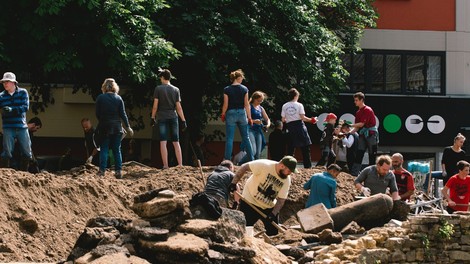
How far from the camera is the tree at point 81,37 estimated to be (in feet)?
93.7

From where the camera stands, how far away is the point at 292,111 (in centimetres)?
2586

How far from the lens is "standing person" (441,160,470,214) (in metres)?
25.4

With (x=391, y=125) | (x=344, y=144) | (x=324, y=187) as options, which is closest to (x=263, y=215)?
(x=324, y=187)

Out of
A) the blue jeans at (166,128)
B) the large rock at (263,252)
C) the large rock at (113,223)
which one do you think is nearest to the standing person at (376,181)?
the blue jeans at (166,128)

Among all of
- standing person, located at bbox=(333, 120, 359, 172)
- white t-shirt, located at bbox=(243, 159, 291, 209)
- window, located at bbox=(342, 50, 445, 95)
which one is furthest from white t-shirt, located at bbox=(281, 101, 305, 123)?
window, located at bbox=(342, 50, 445, 95)

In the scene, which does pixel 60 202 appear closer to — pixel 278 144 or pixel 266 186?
pixel 266 186

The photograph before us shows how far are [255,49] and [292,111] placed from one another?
898 cm

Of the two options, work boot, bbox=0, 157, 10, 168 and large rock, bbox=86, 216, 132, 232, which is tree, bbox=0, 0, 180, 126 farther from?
large rock, bbox=86, 216, 132, 232

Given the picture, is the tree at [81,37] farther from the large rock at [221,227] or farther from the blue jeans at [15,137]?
the large rock at [221,227]

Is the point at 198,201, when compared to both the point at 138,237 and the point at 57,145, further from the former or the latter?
the point at 57,145

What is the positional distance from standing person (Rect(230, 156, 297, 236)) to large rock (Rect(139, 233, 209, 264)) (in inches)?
137

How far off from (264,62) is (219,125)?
7.07 meters

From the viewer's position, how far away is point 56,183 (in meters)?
20.6

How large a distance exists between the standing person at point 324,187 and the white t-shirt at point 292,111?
11.7 ft
